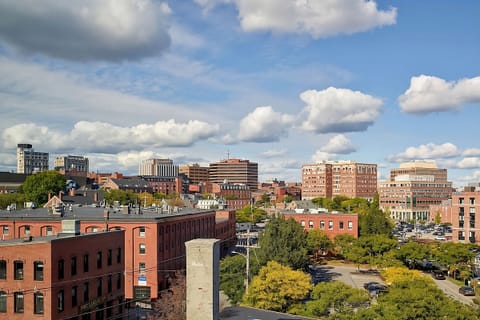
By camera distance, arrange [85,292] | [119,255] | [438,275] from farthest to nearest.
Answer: [438,275] → [119,255] → [85,292]

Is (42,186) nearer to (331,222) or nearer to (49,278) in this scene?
(331,222)

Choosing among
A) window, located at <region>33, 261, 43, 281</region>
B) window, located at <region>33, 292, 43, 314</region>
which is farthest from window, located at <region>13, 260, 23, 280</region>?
window, located at <region>33, 292, 43, 314</region>

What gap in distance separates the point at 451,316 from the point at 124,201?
106 metres

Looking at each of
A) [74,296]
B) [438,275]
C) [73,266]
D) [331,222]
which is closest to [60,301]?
[74,296]

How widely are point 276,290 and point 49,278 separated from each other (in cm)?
1824

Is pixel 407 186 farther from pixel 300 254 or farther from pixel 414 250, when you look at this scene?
pixel 300 254

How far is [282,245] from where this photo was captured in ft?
173

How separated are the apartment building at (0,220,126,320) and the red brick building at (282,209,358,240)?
5207 cm

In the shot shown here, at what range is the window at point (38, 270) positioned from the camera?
110 feet

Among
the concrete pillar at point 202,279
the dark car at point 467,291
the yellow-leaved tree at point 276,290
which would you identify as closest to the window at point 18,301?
the yellow-leaved tree at point 276,290

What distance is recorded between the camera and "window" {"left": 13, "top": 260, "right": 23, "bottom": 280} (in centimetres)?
3372

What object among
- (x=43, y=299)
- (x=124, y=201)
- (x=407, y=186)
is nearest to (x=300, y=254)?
(x=43, y=299)

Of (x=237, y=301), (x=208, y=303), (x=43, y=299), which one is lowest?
(x=237, y=301)

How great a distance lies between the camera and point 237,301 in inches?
1683
